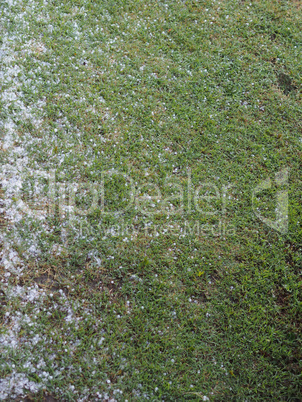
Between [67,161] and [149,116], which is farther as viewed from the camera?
[149,116]

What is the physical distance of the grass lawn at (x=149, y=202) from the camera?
9.46 feet

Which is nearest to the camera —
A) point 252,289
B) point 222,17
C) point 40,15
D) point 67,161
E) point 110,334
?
point 110,334

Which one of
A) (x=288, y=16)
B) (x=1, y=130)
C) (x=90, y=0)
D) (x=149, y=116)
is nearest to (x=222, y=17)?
(x=288, y=16)

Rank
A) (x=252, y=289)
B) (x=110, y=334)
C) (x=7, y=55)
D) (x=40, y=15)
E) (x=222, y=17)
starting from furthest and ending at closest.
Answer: (x=222, y=17), (x=40, y=15), (x=7, y=55), (x=252, y=289), (x=110, y=334)

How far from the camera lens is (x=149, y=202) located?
3.59 metres

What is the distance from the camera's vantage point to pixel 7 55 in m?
4.05

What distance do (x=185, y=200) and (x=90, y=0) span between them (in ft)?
9.99

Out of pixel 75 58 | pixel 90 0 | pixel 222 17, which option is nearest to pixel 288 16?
pixel 222 17

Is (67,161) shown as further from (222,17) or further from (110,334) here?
(222,17)

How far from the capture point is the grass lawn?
114 inches

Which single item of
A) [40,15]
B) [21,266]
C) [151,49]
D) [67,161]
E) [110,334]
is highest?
[40,15]

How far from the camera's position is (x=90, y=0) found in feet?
15.3

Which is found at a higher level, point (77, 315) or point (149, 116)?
point (149, 116)

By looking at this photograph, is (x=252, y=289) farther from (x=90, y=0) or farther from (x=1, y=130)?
(x=90, y=0)
